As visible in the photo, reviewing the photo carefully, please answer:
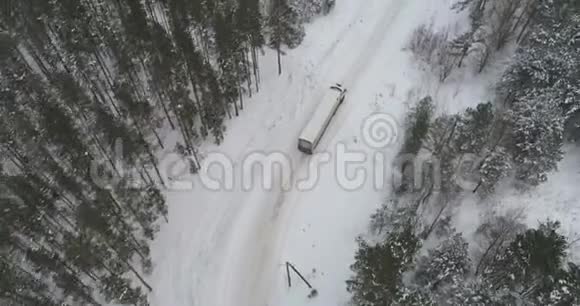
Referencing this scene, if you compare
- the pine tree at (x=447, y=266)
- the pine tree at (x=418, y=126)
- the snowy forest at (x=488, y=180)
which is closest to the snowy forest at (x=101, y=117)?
the pine tree at (x=418, y=126)

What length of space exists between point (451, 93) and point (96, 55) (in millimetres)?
35448

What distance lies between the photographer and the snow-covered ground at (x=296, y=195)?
34.7m

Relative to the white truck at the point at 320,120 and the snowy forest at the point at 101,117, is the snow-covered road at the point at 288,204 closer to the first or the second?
the white truck at the point at 320,120

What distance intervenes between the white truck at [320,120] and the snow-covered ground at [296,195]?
4.07ft

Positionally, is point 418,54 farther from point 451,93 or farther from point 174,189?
point 174,189

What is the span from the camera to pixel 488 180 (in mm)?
35062

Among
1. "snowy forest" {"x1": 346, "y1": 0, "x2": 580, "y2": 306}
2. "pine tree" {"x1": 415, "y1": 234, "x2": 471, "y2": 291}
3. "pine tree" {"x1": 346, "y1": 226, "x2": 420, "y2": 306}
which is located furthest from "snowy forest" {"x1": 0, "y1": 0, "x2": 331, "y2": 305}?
"pine tree" {"x1": 415, "y1": 234, "x2": 471, "y2": 291}

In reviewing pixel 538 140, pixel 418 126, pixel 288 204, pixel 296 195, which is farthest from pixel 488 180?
pixel 288 204

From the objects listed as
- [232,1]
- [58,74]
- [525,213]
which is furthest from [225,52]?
[525,213]

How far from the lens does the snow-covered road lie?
34625 mm

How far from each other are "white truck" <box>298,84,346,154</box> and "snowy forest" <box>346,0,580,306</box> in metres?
7.50

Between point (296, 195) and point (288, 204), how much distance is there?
1.15 metres

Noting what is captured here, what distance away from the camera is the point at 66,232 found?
1293 inches

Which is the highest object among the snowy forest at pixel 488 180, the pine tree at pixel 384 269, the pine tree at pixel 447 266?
the snowy forest at pixel 488 180
